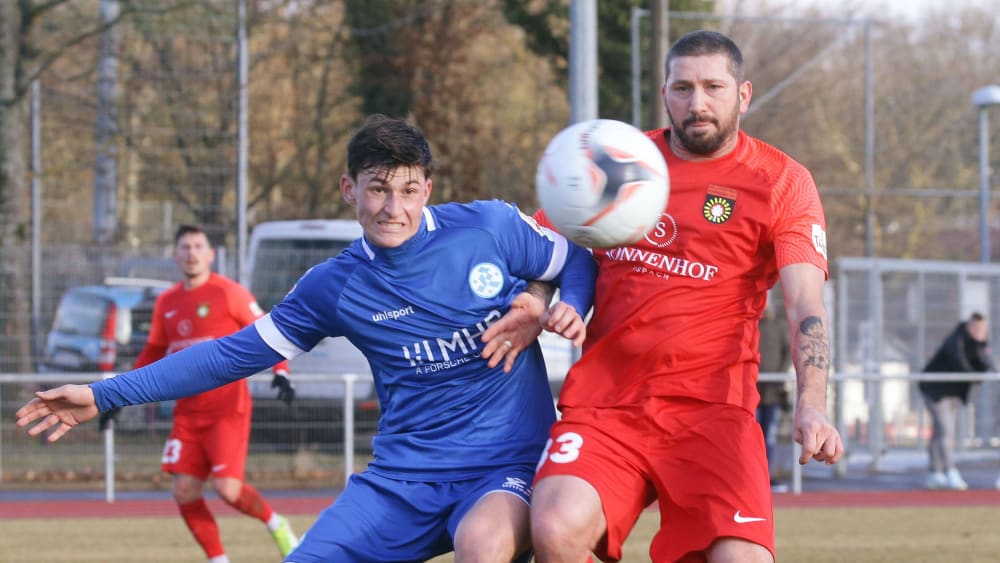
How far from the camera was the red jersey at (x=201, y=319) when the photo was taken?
9062 mm

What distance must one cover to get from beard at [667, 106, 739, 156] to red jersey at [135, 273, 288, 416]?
4895 mm

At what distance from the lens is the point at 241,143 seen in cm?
1678

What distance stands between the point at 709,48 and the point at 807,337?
3.24 feet

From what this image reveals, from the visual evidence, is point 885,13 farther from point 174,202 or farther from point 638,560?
point 638,560

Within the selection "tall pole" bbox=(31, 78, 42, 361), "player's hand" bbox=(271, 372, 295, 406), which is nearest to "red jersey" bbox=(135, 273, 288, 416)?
"player's hand" bbox=(271, 372, 295, 406)

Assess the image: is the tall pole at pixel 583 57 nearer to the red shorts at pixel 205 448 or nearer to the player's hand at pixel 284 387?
the player's hand at pixel 284 387

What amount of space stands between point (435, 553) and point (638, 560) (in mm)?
4767

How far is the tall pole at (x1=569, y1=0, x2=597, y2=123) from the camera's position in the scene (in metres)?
11.2

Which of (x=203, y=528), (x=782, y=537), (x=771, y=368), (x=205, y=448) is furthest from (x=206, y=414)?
(x=771, y=368)

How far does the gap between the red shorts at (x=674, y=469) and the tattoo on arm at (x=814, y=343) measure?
0.33 metres

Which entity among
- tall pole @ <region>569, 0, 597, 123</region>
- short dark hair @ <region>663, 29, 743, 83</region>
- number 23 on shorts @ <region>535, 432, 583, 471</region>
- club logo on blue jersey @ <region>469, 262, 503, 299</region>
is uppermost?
tall pole @ <region>569, 0, 597, 123</region>

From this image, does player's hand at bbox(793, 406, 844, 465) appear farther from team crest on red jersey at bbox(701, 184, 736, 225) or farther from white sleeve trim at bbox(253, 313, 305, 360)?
white sleeve trim at bbox(253, 313, 305, 360)

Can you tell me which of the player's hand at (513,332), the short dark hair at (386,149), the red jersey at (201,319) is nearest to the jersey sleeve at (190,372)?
→ the short dark hair at (386,149)

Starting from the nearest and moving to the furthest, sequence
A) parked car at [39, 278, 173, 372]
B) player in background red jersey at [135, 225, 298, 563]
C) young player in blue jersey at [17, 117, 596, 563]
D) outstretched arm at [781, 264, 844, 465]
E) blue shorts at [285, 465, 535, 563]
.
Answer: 1. outstretched arm at [781, 264, 844, 465]
2. blue shorts at [285, 465, 535, 563]
3. young player in blue jersey at [17, 117, 596, 563]
4. player in background red jersey at [135, 225, 298, 563]
5. parked car at [39, 278, 173, 372]
